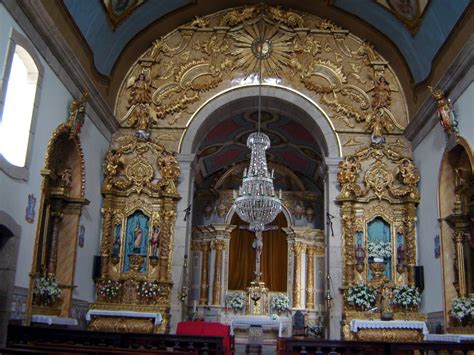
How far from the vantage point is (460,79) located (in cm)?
1020

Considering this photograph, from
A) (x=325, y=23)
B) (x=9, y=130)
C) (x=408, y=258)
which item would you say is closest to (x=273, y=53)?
(x=325, y=23)

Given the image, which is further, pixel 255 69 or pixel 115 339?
pixel 255 69

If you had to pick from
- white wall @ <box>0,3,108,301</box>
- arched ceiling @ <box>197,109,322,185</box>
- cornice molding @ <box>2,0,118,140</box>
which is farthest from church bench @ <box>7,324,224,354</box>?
arched ceiling @ <box>197,109,322,185</box>

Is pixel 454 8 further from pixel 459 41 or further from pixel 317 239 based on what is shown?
pixel 317 239

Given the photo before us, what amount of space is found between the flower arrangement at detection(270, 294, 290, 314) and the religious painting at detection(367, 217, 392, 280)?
6.52 metres

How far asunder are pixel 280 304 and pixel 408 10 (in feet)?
34.9

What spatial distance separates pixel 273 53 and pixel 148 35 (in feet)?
10.6

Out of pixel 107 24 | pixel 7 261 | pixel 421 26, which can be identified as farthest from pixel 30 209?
pixel 421 26

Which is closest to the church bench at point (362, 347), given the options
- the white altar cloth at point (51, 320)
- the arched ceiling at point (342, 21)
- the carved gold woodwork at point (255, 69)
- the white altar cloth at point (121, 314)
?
the white altar cloth at point (51, 320)

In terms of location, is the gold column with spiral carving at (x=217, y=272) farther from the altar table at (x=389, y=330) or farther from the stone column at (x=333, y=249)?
the altar table at (x=389, y=330)

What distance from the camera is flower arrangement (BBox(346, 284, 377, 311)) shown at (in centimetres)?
1225

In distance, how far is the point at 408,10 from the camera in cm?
1209

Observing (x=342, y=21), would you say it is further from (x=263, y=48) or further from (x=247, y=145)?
(x=247, y=145)

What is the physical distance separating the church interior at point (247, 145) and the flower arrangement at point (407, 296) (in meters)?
0.04
